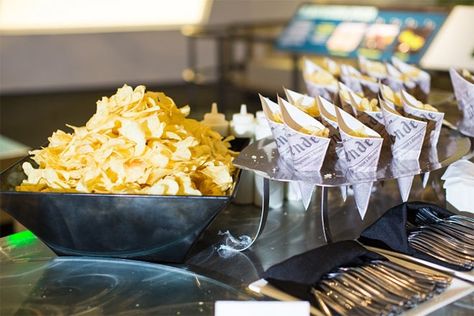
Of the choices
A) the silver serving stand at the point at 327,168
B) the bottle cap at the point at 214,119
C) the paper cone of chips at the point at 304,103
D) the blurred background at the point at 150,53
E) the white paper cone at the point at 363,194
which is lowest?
the blurred background at the point at 150,53

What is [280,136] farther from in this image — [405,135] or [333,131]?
[405,135]

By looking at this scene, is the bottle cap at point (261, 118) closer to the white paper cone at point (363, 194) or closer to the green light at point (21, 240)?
the white paper cone at point (363, 194)

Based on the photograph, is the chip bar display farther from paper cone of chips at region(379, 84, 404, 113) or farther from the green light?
paper cone of chips at region(379, 84, 404, 113)

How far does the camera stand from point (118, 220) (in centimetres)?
120

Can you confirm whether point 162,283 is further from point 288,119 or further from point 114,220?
point 288,119

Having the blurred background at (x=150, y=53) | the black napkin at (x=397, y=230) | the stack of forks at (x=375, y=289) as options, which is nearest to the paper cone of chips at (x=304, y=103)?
the black napkin at (x=397, y=230)

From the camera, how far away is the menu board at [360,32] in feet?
12.2

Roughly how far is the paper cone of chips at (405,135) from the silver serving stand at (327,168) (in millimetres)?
16

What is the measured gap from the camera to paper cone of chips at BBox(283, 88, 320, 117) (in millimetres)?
1458

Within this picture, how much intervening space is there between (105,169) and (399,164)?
0.52 metres

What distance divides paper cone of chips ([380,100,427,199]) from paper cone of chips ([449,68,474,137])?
0.33 metres

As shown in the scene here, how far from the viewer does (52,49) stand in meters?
7.79

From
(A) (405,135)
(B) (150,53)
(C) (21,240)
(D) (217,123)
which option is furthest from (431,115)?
(B) (150,53)

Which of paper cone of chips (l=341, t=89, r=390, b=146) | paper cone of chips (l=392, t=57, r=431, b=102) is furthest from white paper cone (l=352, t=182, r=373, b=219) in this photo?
paper cone of chips (l=392, t=57, r=431, b=102)
